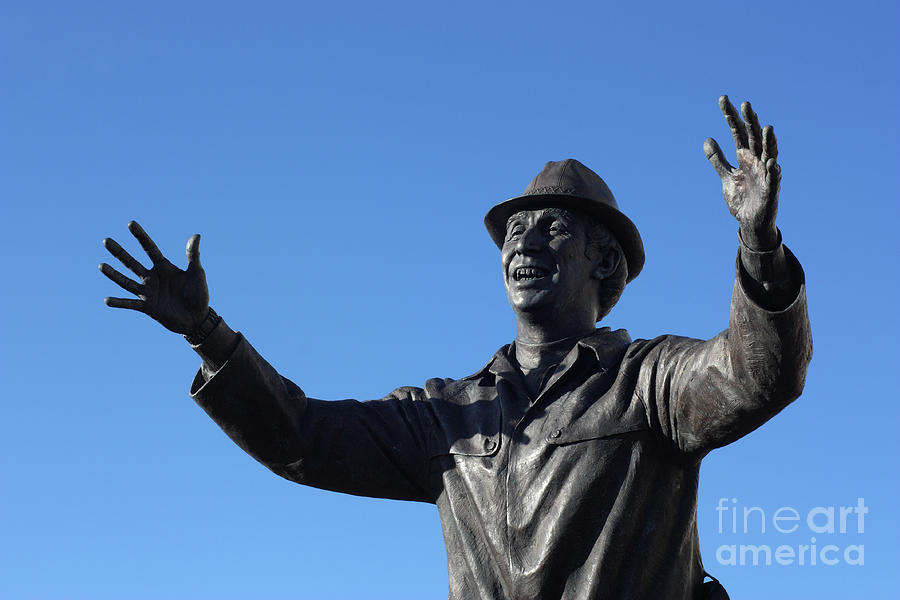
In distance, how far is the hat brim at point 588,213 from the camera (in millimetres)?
9352

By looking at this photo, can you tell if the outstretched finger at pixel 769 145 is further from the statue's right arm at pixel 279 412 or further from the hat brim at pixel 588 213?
the statue's right arm at pixel 279 412

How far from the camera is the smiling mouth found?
Answer: 9141 millimetres

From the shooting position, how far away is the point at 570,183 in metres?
9.35

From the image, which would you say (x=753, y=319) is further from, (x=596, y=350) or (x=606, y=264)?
(x=606, y=264)

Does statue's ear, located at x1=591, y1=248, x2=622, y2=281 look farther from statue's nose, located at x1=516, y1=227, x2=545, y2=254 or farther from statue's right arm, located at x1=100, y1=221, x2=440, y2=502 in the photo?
statue's right arm, located at x1=100, y1=221, x2=440, y2=502

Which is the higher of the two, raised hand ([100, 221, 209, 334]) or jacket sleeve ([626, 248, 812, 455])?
raised hand ([100, 221, 209, 334])

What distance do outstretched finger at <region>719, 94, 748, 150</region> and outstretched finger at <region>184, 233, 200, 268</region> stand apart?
299cm

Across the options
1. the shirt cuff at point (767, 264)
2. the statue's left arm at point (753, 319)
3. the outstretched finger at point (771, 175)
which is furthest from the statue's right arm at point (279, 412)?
the outstretched finger at point (771, 175)

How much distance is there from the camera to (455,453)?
28.9 ft

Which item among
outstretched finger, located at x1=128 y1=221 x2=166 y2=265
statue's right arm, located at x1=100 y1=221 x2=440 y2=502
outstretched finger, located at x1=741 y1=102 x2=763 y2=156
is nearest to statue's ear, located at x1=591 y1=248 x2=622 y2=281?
statue's right arm, located at x1=100 y1=221 x2=440 y2=502

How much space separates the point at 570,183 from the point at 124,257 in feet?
8.85

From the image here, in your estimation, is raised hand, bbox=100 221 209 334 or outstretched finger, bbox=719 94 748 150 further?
raised hand, bbox=100 221 209 334

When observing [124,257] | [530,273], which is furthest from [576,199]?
[124,257]

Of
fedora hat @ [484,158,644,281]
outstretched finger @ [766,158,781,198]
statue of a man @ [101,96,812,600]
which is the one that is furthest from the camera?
fedora hat @ [484,158,644,281]
